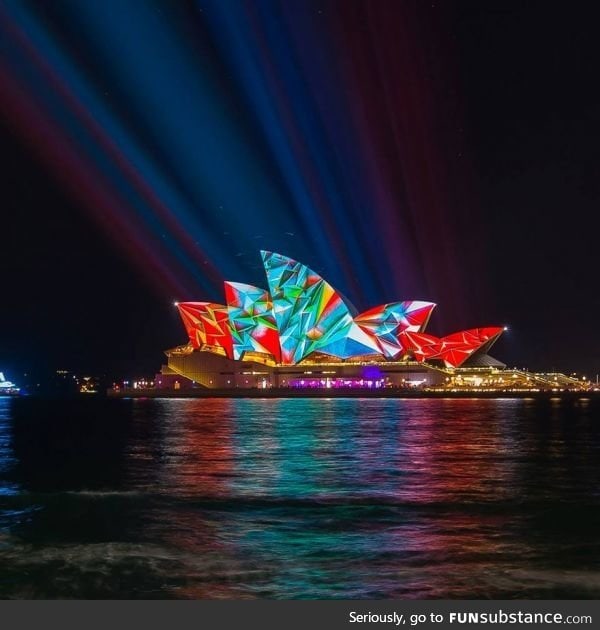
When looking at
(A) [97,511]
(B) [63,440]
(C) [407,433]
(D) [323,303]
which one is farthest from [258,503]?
(D) [323,303]

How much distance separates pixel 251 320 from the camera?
268ft

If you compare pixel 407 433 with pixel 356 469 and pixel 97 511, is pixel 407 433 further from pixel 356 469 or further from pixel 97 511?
pixel 97 511

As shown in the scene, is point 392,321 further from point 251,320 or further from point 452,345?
point 251,320

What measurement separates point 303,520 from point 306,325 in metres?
68.0

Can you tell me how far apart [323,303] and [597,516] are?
210ft

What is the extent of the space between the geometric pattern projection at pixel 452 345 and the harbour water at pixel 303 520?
196 feet

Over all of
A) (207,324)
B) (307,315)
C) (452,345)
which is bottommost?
(452,345)

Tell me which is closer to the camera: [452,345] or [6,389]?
[452,345]

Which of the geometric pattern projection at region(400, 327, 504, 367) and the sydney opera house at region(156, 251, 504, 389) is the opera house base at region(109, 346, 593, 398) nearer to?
the sydney opera house at region(156, 251, 504, 389)

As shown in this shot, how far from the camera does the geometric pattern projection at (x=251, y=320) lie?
260 ft

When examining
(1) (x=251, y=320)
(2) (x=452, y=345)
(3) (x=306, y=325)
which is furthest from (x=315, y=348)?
(2) (x=452, y=345)

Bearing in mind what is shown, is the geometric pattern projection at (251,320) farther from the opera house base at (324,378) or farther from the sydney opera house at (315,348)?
the opera house base at (324,378)

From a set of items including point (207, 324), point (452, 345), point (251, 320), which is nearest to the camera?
point (251, 320)

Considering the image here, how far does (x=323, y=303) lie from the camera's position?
254 feet
